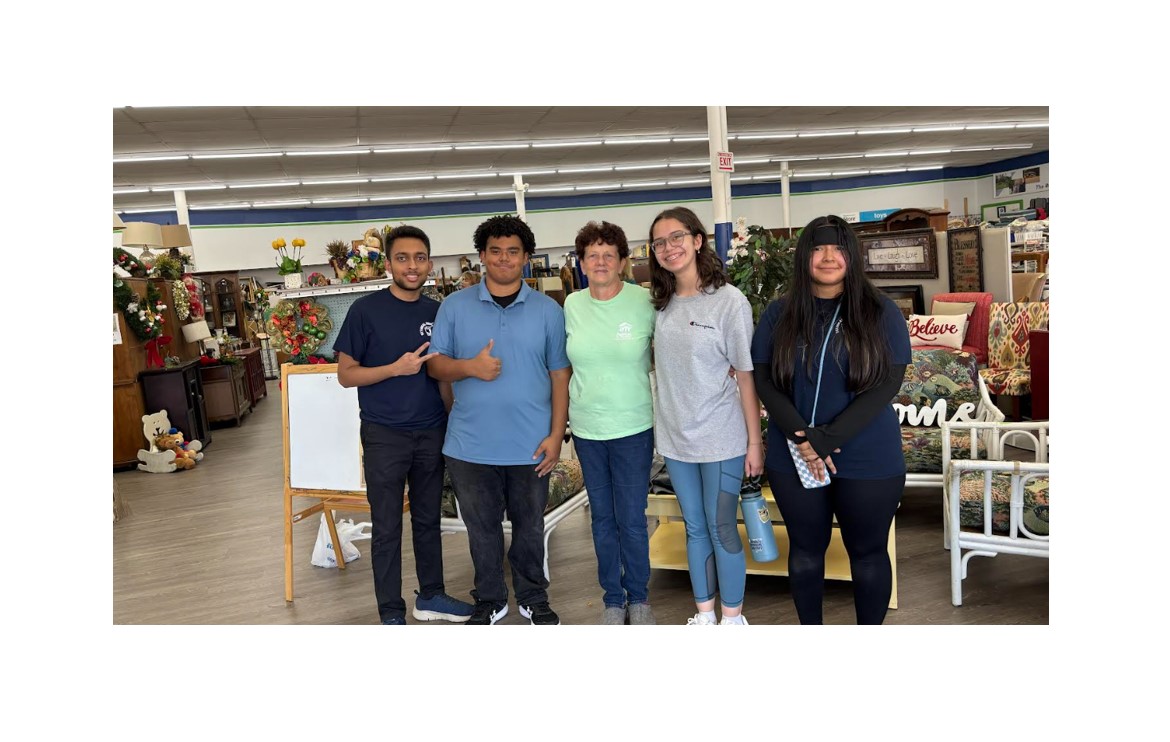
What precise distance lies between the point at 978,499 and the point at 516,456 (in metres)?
1.88

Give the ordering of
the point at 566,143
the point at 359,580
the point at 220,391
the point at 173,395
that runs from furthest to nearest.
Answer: the point at 566,143 < the point at 220,391 < the point at 173,395 < the point at 359,580

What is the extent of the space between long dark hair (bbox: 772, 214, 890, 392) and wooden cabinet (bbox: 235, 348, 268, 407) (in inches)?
365

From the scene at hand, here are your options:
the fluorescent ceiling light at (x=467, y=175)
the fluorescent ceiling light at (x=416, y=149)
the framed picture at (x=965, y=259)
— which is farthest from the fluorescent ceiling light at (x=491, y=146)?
the framed picture at (x=965, y=259)

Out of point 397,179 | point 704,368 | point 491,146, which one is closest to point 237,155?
point 491,146

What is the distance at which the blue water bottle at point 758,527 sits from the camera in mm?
2852

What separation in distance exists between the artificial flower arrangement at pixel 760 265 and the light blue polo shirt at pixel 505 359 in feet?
4.14

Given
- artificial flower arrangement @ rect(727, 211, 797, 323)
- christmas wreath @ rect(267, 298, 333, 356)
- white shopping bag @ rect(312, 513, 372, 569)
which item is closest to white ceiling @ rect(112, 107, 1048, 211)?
christmas wreath @ rect(267, 298, 333, 356)

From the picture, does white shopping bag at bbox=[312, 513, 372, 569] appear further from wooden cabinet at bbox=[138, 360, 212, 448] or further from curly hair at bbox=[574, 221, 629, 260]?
wooden cabinet at bbox=[138, 360, 212, 448]

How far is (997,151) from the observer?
19.8 meters

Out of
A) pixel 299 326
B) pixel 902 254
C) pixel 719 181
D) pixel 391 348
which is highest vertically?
pixel 719 181

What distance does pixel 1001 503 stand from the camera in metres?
3.11

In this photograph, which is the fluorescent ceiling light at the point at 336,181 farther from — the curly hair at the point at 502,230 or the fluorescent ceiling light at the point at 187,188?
the curly hair at the point at 502,230

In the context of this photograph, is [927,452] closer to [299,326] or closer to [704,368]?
[704,368]

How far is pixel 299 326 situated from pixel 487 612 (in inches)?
71.0
